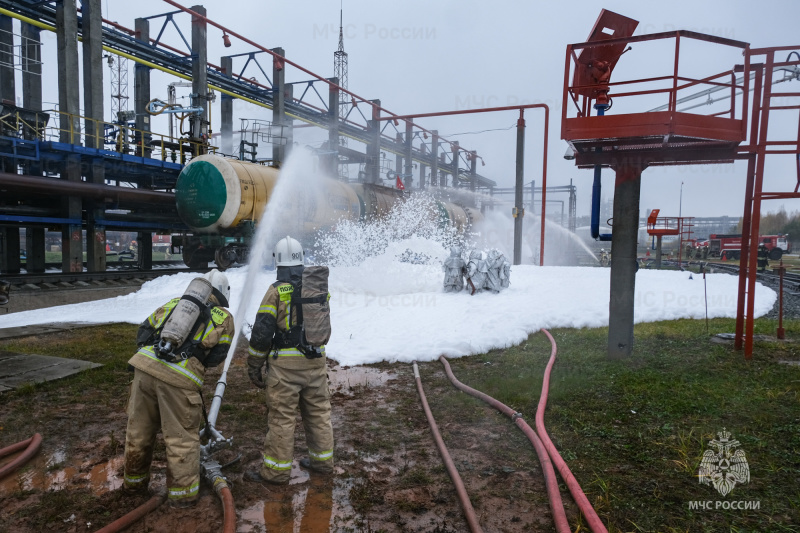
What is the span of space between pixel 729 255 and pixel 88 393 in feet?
119

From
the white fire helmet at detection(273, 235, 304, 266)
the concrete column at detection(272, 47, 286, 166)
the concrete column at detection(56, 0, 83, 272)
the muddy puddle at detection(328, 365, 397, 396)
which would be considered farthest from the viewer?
the concrete column at detection(272, 47, 286, 166)

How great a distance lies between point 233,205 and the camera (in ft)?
41.5

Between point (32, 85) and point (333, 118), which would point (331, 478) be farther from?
point (333, 118)

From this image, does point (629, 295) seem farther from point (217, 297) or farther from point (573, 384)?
point (217, 297)

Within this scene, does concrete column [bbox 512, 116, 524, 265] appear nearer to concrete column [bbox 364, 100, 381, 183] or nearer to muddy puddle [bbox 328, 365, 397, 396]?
concrete column [bbox 364, 100, 381, 183]

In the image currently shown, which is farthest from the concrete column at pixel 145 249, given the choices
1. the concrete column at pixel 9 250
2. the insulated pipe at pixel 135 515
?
the insulated pipe at pixel 135 515

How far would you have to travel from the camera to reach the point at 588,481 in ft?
10.8

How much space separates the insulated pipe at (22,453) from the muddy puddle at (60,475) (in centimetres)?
5

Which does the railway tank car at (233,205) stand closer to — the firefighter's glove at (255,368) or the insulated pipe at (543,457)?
the insulated pipe at (543,457)

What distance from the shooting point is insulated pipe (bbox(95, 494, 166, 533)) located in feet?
9.09

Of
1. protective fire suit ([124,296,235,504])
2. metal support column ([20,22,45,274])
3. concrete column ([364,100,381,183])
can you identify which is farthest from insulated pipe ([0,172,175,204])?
concrete column ([364,100,381,183])

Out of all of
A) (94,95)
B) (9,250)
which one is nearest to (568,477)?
(9,250)

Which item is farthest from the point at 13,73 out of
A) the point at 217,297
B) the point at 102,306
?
the point at 217,297

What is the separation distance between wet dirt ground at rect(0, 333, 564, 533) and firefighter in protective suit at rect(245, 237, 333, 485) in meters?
0.19
